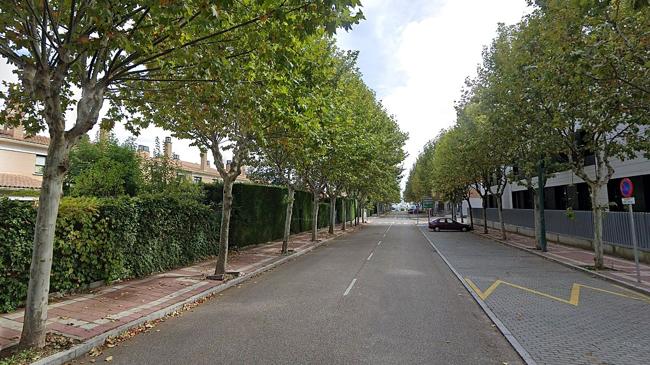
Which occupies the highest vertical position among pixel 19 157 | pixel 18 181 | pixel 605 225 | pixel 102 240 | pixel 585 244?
pixel 19 157

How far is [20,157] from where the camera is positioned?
2823cm

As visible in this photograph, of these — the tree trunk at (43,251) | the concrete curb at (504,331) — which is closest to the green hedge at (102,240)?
the tree trunk at (43,251)

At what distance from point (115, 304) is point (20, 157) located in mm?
27066

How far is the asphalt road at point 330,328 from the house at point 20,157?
24194 millimetres

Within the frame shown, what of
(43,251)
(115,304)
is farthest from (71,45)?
(115,304)

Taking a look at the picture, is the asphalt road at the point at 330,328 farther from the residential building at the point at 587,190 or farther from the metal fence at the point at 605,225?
the metal fence at the point at 605,225

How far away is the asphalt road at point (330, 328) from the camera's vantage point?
18.0 feet

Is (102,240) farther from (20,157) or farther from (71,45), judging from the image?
(20,157)

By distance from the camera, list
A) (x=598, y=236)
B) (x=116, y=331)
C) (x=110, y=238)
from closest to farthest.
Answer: (x=116, y=331) → (x=110, y=238) → (x=598, y=236)

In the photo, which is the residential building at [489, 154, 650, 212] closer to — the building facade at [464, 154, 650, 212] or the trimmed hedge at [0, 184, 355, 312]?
the building facade at [464, 154, 650, 212]

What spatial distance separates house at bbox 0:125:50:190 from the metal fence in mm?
32402

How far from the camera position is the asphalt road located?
18.0 ft

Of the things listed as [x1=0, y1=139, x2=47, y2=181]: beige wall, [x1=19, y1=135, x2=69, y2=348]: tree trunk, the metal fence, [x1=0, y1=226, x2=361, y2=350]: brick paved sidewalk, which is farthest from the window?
the metal fence

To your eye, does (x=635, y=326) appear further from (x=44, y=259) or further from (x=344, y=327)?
(x=44, y=259)
